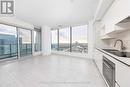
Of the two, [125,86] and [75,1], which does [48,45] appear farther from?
[125,86]

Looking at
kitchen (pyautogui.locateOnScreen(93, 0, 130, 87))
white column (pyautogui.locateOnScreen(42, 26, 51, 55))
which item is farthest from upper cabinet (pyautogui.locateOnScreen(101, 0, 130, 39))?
white column (pyautogui.locateOnScreen(42, 26, 51, 55))

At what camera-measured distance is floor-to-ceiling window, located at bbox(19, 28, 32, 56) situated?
6.59 metres

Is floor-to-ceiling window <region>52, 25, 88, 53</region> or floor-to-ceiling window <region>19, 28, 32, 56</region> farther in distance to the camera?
floor-to-ceiling window <region>52, 25, 88, 53</region>

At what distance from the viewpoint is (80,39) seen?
297 inches

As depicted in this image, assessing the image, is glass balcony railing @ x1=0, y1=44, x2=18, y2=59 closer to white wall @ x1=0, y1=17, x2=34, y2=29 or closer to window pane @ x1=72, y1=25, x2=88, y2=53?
white wall @ x1=0, y1=17, x2=34, y2=29

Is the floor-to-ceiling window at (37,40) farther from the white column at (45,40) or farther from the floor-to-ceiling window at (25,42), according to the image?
the floor-to-ceiling window at (25,42)

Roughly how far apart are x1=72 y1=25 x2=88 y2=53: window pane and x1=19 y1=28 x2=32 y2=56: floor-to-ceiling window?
11.2 feet

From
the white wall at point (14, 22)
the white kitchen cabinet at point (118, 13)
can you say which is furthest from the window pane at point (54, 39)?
the white kitchen cabinet at point (118, 13)

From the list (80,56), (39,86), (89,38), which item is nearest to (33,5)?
(39,86)

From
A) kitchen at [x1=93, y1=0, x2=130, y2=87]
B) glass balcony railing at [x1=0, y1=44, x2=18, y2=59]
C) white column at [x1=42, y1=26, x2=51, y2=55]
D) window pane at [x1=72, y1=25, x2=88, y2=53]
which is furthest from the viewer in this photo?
white column at [x1=42, y1=26, x2=51, y2=55]

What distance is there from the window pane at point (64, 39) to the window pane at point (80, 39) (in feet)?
1.70

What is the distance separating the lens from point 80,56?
272 inches

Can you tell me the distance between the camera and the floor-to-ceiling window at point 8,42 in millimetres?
5741

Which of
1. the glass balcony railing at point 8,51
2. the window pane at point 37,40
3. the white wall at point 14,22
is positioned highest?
the white wall at point 14,22
